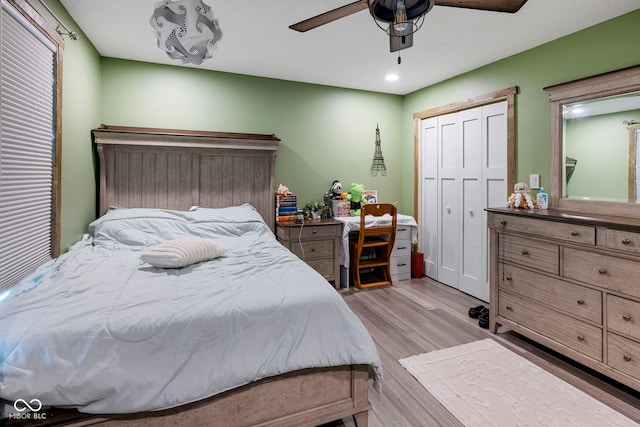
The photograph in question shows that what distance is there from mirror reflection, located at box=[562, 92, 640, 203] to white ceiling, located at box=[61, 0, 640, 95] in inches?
25.0

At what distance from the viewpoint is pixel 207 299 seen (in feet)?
5.07

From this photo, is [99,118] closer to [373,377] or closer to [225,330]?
[225,330]

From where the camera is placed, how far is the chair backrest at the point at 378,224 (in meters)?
3.71

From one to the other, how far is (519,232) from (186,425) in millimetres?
2469

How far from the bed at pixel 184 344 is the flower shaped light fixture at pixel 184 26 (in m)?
1.13

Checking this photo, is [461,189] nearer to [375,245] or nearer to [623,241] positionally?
[375,245]

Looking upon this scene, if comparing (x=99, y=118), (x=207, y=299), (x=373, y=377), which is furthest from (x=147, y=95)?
(x=373, y=377)

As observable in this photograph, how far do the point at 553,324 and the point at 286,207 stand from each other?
8.69 ft

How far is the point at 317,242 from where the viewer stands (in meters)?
3.70

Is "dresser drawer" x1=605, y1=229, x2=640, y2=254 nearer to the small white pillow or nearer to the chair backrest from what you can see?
the chair backrest

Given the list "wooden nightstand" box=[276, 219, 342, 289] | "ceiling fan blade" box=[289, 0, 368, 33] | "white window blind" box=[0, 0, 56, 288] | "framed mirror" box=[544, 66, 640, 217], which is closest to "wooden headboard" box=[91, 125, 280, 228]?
A: "wooden nightstand" box=[276, 219, 342, 289]

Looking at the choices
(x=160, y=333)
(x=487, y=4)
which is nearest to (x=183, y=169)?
(x=160, y=333)

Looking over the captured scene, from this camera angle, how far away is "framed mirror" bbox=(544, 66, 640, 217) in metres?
2.35

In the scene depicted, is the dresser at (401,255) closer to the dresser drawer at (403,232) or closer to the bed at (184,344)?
the dresser drawer at (403,232)
